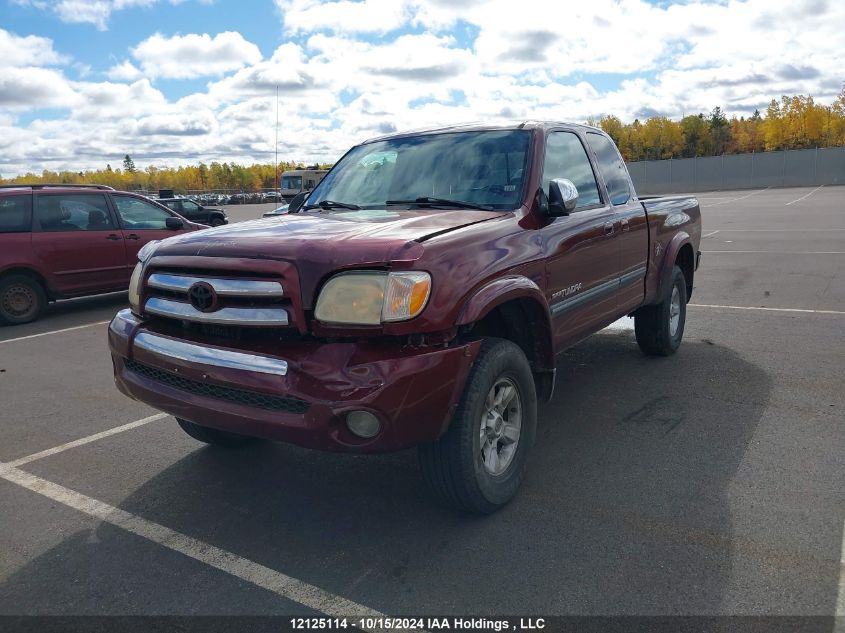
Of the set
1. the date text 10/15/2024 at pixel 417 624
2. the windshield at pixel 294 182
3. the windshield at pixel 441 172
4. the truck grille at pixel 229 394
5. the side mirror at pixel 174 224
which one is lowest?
the date text 10/15/2024 at pixel 417 624

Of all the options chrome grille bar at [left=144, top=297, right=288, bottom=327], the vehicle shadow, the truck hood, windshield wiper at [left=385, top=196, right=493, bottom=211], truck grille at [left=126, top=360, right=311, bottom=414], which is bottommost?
the vehicle shadow

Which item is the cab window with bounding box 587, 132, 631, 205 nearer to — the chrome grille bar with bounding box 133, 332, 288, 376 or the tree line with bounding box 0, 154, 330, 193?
the chrome grille bar with bounding box 133, 332, 288, 376

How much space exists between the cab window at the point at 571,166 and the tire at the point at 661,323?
1.53 metres

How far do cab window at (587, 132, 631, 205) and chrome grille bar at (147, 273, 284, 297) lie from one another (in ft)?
9.77

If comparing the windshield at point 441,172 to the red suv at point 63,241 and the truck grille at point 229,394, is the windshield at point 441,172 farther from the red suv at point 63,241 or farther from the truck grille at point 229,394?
the red suv at point 63,241

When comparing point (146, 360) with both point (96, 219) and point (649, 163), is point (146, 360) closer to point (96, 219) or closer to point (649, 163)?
point (96, 219)

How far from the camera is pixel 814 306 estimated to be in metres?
8.30

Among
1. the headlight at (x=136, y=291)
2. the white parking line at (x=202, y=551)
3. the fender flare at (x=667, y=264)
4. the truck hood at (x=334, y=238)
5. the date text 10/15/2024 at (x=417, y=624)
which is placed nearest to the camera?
the date text 10/15/2024 at (x=417, y=624)

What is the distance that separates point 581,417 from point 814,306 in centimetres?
502

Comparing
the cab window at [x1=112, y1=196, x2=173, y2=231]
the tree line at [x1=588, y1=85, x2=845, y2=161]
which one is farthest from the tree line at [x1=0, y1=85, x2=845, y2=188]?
the cab window at [x1=112, y1=196, x2=173, y2=231]

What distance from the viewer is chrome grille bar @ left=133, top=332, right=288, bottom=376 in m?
2.96

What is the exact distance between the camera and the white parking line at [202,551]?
2.77 metres

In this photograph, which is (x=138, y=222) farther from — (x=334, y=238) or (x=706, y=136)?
(x=706, y=136)

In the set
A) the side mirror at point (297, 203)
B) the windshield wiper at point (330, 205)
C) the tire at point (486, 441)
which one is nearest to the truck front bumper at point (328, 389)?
the tire at point (486, 441)
